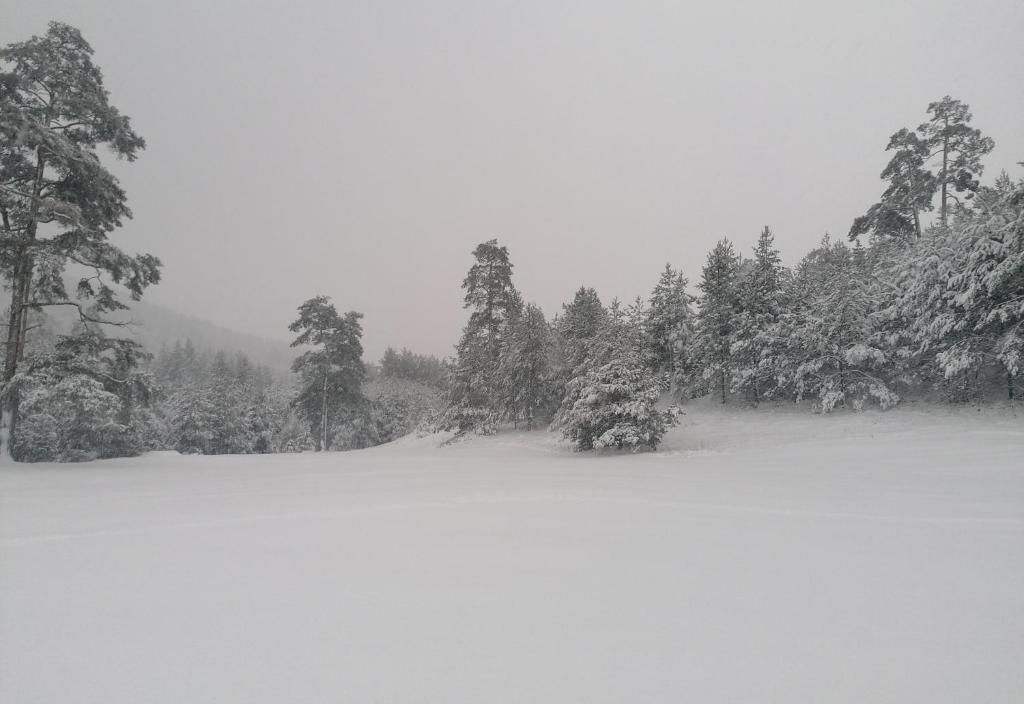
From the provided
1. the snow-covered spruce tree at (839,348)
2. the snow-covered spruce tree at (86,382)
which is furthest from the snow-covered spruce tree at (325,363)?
the snow-covered spruce tree at (839,348)

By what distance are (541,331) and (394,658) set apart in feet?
85.6

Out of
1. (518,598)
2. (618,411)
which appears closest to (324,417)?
(618,411)

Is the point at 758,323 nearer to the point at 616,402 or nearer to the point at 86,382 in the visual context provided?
the point at 616,402

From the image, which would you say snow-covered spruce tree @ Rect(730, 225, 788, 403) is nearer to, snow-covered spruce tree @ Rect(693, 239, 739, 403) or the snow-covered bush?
snow-covered spruce tree @ Rect(693, 239, 739, 403)

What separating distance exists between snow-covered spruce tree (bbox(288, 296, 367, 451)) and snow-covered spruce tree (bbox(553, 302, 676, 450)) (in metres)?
18.1

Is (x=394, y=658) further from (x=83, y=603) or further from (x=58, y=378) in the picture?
(x=58, y=378)

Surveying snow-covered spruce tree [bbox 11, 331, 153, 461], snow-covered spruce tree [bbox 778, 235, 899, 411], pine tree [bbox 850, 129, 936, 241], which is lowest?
snow-covered spruce tree [bbox 11, 331, 153, 461]

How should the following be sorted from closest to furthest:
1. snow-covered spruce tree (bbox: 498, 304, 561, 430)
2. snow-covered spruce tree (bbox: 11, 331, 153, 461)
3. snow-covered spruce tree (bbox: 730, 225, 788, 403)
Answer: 1. snow-covered spruce tree (bbox: 11, 331, 153, 461)
2. snow-covered spruce tree (bbox: 730, 225, 788, 403)
3. snow-covered spruce tree (bbox: 498, 304, 561, 430)

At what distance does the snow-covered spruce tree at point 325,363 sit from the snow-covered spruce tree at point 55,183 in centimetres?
1836

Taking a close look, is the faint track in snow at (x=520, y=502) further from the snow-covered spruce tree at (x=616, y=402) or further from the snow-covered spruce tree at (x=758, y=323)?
A: the snow-covered spruce tree at (x=758, y=323)

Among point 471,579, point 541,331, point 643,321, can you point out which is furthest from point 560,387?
point 471,579

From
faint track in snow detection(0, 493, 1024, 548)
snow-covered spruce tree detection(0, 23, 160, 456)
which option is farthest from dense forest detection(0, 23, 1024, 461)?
faint track in snow detection(0, 493, 1024, 548)

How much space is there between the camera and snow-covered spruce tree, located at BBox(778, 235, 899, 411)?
2216cm

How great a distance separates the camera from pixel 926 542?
13.0 ft
